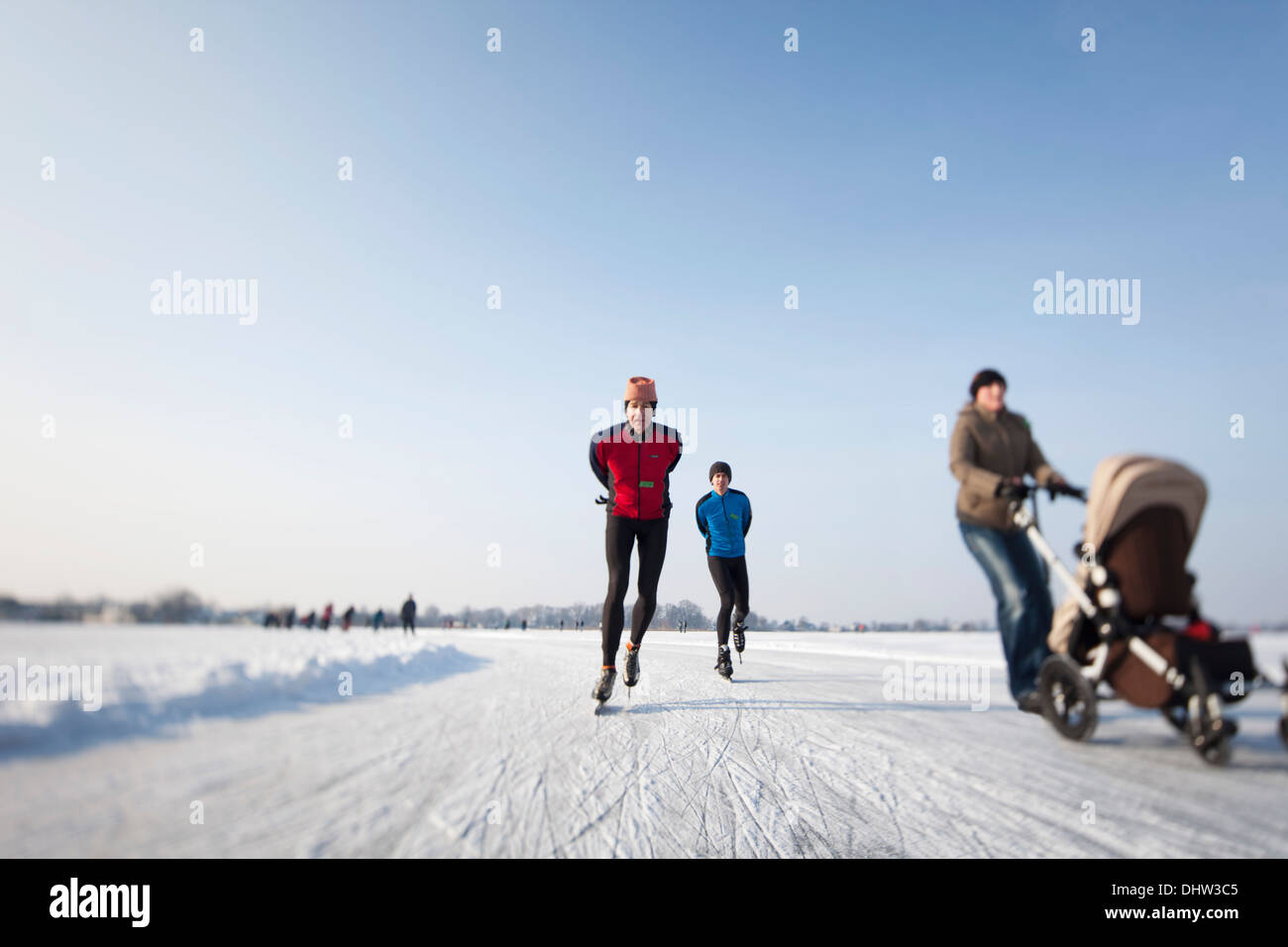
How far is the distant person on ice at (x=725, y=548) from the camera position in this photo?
14.2 feet

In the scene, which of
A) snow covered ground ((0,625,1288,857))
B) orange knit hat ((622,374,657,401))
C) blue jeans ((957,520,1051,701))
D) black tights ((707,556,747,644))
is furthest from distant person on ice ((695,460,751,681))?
blue jeans ((957,520,1051,701))

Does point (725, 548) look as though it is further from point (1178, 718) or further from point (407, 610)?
point (1178, 718)

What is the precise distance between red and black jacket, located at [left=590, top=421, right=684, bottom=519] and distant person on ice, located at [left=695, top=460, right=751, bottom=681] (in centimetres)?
58

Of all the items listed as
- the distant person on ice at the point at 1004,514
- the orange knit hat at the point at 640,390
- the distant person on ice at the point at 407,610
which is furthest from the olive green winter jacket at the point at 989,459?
the distant person on ice at the point at 407,610

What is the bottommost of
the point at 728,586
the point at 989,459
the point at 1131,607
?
the point at 728,586

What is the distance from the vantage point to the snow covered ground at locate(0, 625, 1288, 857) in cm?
106

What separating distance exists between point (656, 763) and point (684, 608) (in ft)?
3.28

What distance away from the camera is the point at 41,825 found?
0.98m

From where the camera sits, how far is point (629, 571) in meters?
3.21

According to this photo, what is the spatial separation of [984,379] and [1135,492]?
381 millimetres

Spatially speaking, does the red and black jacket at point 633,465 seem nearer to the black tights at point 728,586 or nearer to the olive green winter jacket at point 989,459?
the olive green winter jacket at point 989,459

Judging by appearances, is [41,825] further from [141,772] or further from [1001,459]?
[1001,459]

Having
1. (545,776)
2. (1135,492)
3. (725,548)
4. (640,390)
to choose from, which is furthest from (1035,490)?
(725,548)
